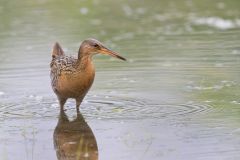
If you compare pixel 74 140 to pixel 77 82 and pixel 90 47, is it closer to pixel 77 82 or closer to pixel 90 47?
pixel 77 82

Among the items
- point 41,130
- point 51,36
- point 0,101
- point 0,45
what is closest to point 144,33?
point 51,36

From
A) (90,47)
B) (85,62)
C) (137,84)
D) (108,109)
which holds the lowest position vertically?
(108,109)

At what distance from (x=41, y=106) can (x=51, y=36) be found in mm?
6054

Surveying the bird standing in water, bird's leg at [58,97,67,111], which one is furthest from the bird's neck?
bird's leg at [58,97,67,111]

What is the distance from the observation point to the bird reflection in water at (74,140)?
7.48m

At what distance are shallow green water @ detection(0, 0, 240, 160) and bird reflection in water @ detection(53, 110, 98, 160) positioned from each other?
40 mm

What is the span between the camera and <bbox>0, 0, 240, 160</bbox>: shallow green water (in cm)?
782

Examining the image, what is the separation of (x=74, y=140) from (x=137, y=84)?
2744mm

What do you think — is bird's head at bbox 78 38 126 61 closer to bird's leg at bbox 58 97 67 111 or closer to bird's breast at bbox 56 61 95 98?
bird's breast at bbox 56 61 95 98

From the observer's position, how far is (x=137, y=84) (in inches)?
424

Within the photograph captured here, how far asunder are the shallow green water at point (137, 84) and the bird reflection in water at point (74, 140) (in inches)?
1.6

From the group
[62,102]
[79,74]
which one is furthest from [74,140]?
[62,102]

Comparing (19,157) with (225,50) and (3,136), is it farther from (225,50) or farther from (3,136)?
(225,50)

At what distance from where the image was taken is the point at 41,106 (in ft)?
32.2
